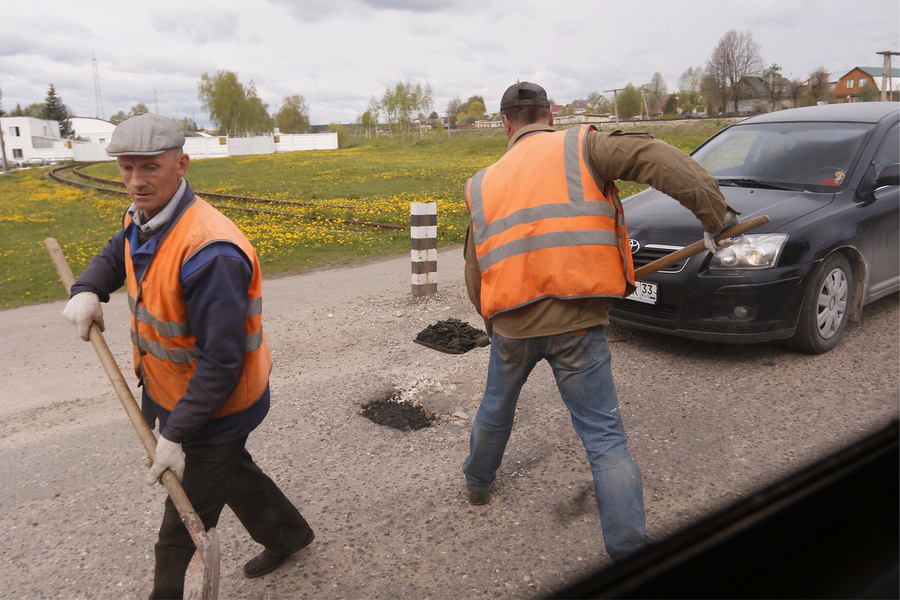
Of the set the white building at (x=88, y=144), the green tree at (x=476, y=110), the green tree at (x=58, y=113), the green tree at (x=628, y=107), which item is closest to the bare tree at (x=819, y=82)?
the green tree at (x=628, y=107)

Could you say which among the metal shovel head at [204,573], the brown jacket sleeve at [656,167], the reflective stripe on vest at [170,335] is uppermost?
the brown jacket sleeve at [656,167]

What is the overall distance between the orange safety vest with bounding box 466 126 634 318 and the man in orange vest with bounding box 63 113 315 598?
1.04m

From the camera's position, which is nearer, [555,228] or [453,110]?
[555,228]

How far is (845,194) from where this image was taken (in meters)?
5.37

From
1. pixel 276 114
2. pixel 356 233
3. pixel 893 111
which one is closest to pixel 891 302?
pixel 893 111

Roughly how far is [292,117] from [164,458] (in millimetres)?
105688

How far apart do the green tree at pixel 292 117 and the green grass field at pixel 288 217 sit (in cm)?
7006

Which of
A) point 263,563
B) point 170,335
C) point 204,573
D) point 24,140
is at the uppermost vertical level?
point 24,140

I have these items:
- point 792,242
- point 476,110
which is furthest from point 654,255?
point 476,110

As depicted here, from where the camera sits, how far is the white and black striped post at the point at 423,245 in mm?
7641

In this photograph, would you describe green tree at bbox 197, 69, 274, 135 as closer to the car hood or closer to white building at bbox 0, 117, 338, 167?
white building at bbox 0, 117, 338, 167

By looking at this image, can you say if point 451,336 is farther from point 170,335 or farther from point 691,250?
point 170,335

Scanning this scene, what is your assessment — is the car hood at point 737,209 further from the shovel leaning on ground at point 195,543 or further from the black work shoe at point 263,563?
the shovel leaning on ground at point 195,543

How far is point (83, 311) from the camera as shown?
9.09 ft
